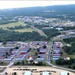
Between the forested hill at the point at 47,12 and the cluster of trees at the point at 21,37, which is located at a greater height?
the forested hill at the point at 47,12

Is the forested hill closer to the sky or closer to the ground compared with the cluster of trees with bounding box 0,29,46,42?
closer to the sky

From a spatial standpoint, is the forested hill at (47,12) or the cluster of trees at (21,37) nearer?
the cluster of trees at (21,37)

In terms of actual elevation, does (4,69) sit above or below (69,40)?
below

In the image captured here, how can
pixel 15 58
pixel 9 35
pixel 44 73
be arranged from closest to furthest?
pixel 44 73
pixel 15 58
pixel 9 35

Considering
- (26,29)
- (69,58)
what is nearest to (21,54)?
(69,58)

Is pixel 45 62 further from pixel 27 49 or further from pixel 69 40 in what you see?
pixel 69 40

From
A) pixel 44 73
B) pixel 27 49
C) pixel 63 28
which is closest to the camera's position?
pixel 44 73

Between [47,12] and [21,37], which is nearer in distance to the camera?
[21,37]

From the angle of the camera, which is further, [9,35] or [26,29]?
[26,29]

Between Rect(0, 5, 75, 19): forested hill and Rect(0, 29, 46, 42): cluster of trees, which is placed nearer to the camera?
Rect(0, 29, 46, 42): cluster of trees

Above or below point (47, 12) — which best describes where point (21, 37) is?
below
